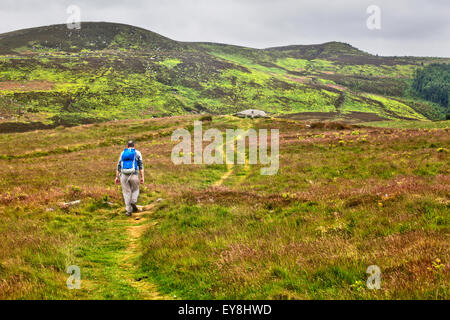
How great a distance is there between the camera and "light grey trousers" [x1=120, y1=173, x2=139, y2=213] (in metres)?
13.4

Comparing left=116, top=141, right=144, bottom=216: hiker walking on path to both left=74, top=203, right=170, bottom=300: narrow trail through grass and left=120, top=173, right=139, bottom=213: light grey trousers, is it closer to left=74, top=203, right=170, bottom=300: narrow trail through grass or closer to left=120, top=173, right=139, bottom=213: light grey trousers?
left=120, top=173, right=139, bottom=213: light grey trousers

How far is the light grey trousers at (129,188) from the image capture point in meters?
13.4

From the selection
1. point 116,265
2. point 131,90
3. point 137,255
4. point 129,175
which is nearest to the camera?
point 116,265

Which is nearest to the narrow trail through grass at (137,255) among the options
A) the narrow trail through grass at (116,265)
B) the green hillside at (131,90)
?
the narrow trail through grass at (116,265)

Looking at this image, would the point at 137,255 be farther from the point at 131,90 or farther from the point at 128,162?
the point at 131,90

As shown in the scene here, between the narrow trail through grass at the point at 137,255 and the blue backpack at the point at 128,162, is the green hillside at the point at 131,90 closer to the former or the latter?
the blue backpack at the point at 128,162

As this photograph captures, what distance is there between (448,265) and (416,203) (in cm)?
462

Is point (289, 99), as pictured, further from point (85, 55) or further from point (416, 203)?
point (416, 203)

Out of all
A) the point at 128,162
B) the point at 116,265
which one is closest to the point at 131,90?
the point at 128,162

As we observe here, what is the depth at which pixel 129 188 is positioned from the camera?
13.6 metres

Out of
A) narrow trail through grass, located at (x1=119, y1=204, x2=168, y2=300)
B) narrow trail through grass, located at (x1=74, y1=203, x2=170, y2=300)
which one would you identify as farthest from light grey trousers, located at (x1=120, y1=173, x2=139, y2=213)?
narrow trail through grass, located at (x1=74, y1=203, x2=170, y2=300)

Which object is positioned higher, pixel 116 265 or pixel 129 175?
pixel 129 175

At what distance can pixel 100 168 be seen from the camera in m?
23.2
